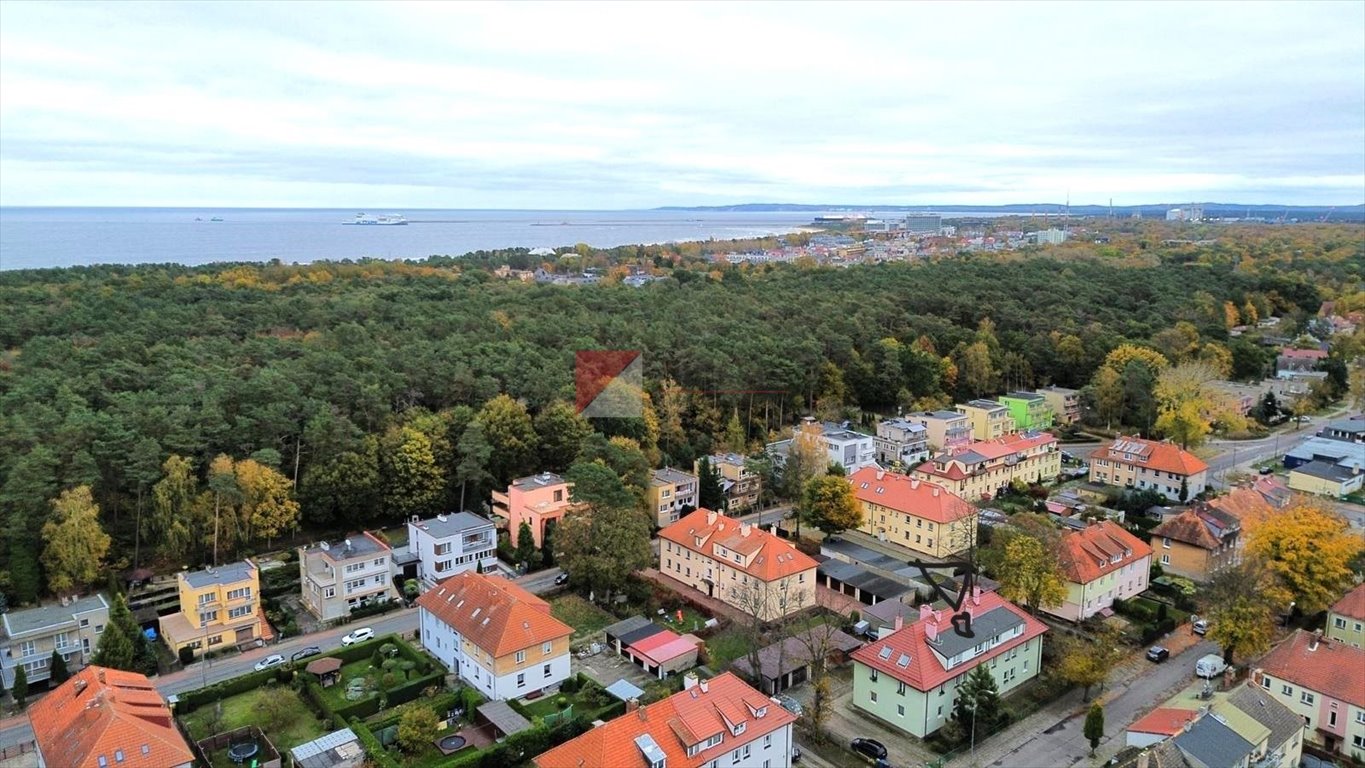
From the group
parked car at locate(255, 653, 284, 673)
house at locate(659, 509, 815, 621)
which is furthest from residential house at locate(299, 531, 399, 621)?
house at locate(659, 509, 815, 621)

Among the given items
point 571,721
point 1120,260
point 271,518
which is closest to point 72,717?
point 571,721

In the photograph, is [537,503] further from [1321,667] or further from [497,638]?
[1321,667]

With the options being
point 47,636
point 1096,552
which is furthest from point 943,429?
point 47,636

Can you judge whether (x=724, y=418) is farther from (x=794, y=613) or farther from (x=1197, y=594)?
(x=1197, y=594)

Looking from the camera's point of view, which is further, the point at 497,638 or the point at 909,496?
the point at 909,496

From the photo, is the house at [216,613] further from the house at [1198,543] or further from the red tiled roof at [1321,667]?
the house at [1198,543]

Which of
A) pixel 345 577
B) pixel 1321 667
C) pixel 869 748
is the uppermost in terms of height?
pixel 1321 667
